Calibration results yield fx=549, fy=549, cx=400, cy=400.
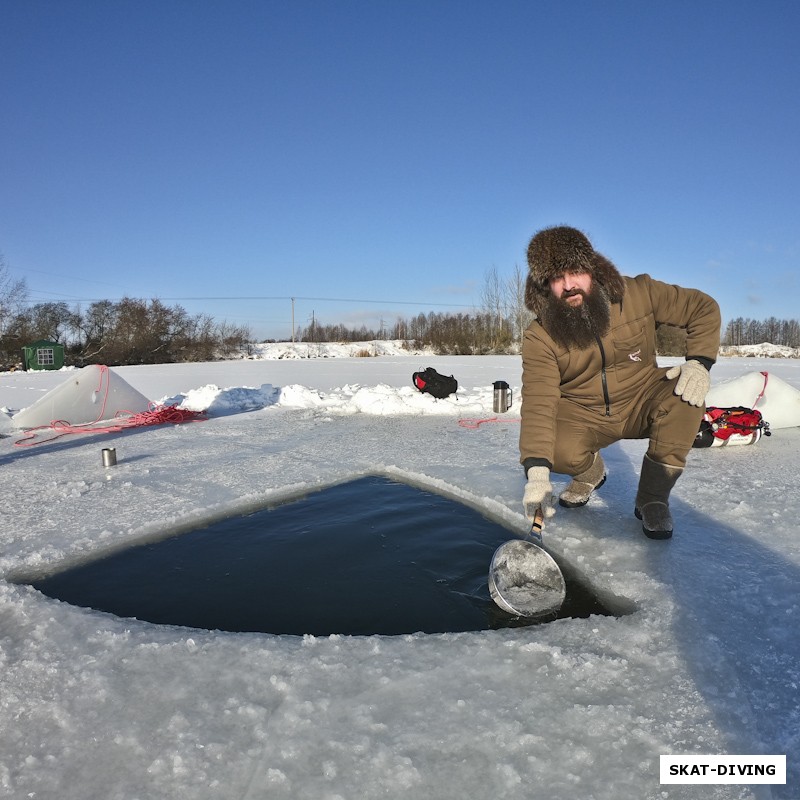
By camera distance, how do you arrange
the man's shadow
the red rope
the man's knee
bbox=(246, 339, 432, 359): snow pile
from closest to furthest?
the man's shadow < the man's knee < the red rope < bbox=(246, 339, 432, 359): snow pile

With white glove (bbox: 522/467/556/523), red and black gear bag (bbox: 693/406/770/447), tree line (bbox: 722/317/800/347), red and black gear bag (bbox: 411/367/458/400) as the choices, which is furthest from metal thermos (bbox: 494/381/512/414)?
tree line (bbox: 722/317/800/347)

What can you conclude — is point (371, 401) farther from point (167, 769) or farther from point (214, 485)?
point (167, 769)

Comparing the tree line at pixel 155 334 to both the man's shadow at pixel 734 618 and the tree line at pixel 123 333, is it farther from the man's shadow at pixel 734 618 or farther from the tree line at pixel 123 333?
the man's shadow at pixel 734 618

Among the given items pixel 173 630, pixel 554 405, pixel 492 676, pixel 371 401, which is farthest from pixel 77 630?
pixel 371 401

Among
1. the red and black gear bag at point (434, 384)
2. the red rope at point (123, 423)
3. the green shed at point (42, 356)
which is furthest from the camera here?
the green shed at point (42, 356)

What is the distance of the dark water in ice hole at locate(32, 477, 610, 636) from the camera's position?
1784mm

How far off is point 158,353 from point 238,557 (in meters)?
31.3

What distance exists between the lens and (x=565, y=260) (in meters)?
2.35

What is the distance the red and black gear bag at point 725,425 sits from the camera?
4355 mm

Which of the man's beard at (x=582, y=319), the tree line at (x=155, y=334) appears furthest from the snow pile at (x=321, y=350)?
the man's beard at (x=582, y=319)

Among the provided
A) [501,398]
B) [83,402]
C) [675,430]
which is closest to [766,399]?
[501,398]

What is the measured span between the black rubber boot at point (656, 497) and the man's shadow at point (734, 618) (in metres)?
0.06

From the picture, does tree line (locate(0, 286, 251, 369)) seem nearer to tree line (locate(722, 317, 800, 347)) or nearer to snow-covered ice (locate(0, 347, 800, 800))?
snow-covered ice (locate(0, 347, 800, 800))

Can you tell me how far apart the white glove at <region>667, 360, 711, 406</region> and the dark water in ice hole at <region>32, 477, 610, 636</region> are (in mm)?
Answer: 1002
